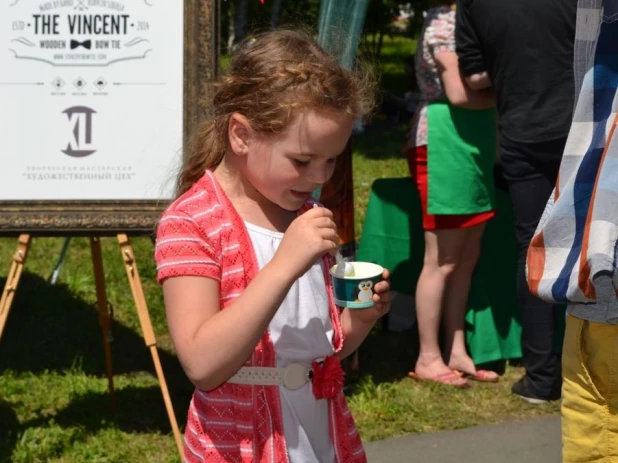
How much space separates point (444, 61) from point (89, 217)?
5.82ft

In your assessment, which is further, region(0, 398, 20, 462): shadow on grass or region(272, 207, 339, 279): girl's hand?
region(0, 398, 20, 462): shadow on grass

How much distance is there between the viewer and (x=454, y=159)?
15.8ft

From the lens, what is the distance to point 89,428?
4.50m

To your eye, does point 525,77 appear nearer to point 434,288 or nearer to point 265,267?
point 434,288

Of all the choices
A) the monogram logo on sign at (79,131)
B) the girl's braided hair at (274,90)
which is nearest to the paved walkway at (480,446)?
the monogram logo on sign at (79,131)

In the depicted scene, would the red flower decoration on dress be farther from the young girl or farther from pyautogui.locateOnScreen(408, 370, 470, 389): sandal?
pyautogui.locateOnScreen(408, 370, 470, 389): sandal

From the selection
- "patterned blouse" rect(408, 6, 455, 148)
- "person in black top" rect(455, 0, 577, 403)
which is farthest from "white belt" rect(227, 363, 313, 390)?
"patterned blouse" rect(408, 6, 455, 148)

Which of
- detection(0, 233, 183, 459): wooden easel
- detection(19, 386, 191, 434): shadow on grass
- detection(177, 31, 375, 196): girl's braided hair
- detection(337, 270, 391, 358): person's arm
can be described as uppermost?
detection(177, 31, 375, 196): girl's braided hair

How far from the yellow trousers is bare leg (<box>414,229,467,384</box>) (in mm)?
2701

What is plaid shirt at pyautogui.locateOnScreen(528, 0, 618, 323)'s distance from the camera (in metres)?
2.00

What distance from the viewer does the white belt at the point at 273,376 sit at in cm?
223

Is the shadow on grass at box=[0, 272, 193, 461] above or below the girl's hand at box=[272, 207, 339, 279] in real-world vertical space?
below

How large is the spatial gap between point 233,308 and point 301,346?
320 millimetres

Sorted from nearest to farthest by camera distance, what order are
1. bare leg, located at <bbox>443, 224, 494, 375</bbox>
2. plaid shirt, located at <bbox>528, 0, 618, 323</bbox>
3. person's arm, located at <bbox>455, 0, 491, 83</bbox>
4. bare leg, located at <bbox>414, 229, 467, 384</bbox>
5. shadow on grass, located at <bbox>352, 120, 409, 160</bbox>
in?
plaid shirt, located at <bbox>528, 0, 618, 323</bbox>
person's arm, located at <bbox>455, 0, 491, 83</bbox>
bare leg, located at <bbox>414, 229, 467, 384</bbox>
bare leg, located at <bbox>443, 224, 494, 375</bbox>
shadow on grass, located at <bbox>352, 120, 409, 160</bbox>
